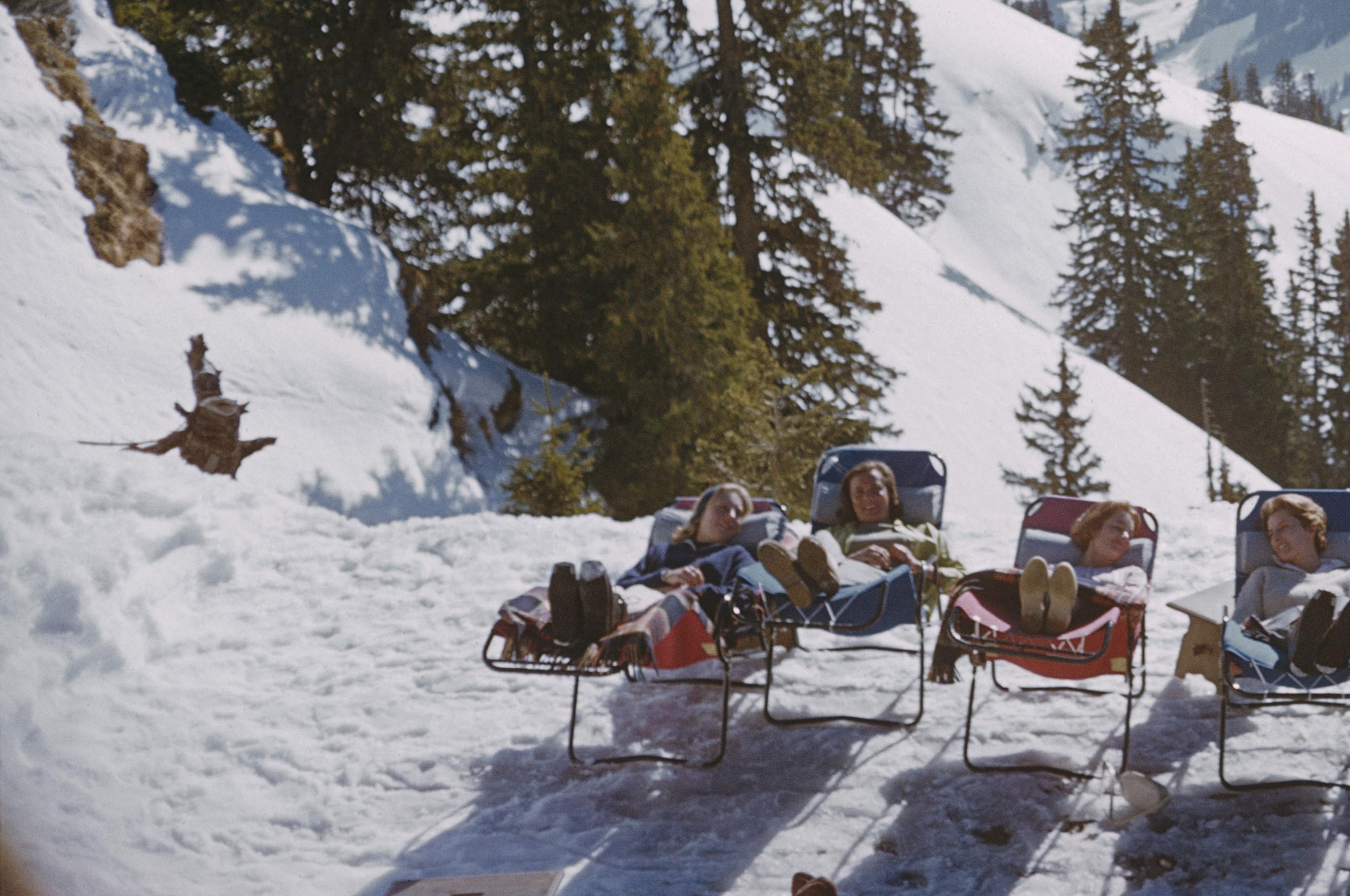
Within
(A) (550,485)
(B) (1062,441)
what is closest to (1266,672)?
(A) (550,485)

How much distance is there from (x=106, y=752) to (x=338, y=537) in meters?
2.58

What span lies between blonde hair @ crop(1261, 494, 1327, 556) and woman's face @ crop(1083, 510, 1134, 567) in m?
0.48

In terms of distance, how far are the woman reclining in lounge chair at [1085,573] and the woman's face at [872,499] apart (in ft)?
2.52

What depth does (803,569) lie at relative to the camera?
383 centimetres

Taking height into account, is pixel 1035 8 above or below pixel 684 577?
above

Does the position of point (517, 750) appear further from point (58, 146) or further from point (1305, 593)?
point (58, 146)

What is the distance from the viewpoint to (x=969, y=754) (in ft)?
12.6

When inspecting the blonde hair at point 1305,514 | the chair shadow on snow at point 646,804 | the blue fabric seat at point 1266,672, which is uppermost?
the blonde hair at point 1305,514

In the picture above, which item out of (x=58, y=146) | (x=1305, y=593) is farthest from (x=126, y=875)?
(x=58, y=146)

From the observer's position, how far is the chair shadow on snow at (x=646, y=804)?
327cm

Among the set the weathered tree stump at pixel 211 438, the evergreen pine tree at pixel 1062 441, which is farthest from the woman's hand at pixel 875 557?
the evergreen pine tree at pixel 1062 441

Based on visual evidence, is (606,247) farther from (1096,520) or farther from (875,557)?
(1096,520)

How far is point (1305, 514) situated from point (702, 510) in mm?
2245

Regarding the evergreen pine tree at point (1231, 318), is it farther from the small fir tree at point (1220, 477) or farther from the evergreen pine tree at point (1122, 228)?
the small fir tree at point (1220, 477)
